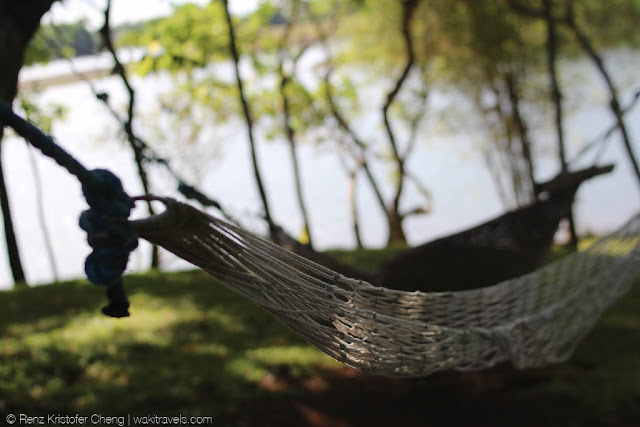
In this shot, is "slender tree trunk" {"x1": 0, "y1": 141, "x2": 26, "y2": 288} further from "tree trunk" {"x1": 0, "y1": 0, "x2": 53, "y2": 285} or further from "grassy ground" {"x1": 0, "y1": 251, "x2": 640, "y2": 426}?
"tree trunk" {"x1": 0, "y1": 0, "x2": 53, "y2": 285}

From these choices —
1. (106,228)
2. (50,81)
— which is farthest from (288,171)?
(106,228)

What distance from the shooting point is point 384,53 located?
6.82m

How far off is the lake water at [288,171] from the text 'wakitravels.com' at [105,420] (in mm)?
1956

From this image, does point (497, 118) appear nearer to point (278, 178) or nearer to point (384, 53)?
point (384, 53)

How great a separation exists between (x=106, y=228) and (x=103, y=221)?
0.04 feet

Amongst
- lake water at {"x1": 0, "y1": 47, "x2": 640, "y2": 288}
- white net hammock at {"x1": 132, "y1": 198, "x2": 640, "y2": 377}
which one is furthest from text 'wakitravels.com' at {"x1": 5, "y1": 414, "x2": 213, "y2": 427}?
lake water at {"x1": 0, "y1": 47, "x2": 640, "y2": 288}

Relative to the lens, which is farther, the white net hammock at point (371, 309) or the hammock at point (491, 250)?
the hammock at point (491, 250)

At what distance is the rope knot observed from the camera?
0.79m

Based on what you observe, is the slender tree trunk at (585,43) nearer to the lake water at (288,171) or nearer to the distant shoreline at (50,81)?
the lake water at (288,171)

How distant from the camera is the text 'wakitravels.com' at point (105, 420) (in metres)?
1.93

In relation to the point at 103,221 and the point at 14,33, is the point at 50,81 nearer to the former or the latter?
the point at 14,33

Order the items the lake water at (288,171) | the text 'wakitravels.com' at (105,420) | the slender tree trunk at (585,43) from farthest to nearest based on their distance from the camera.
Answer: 1. the lake water at (288,171)
2. the slender tree trunk at (585,43)
3. the text 'wakitravels.com' at (105,420)

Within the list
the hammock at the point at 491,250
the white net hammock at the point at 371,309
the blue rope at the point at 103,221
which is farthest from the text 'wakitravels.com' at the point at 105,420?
the blue rope at the point at 103,221

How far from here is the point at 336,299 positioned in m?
1.01
